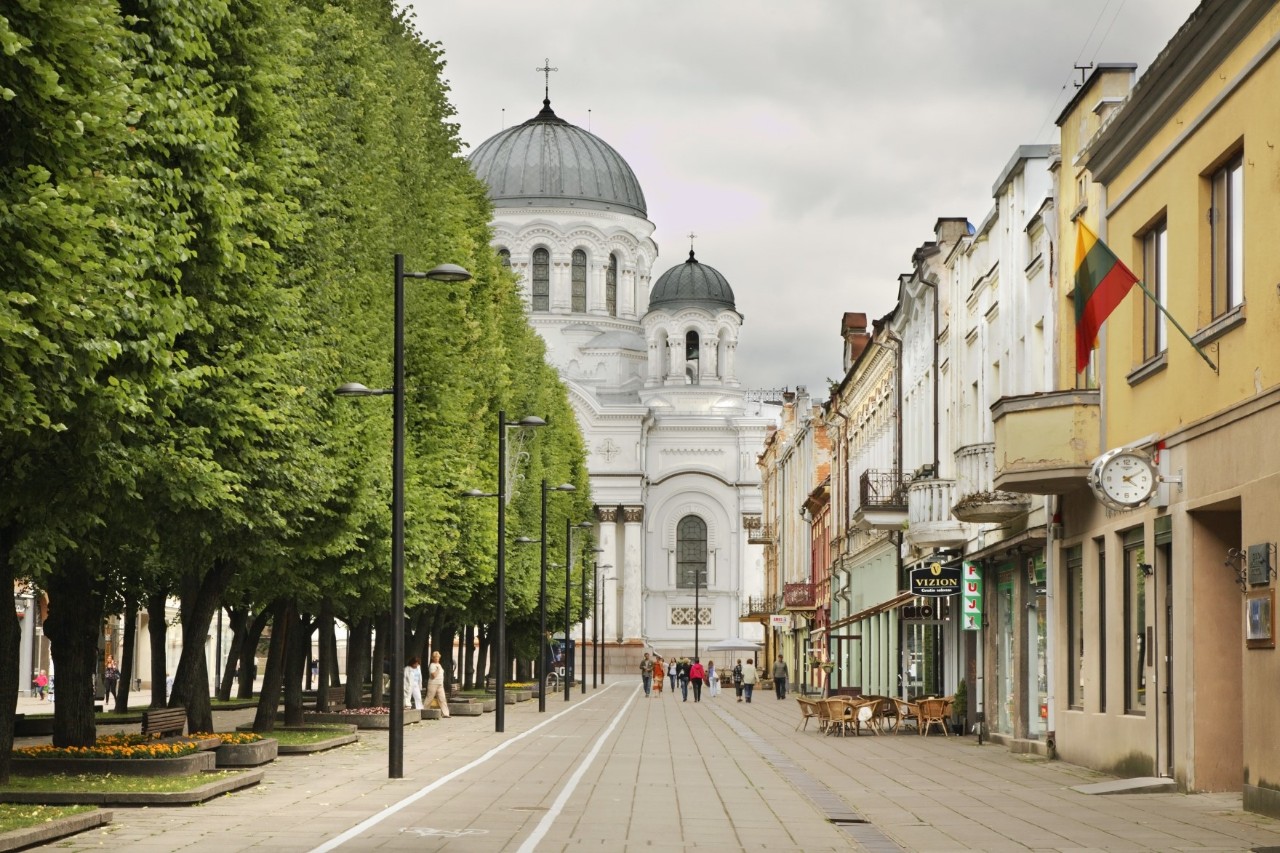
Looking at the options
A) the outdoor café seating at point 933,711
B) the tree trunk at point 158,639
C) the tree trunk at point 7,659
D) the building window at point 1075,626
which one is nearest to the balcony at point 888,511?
the outdoor café seating at point 933,711

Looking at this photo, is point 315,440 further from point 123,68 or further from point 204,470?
point 123,68

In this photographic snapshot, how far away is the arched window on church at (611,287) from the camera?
126562mm

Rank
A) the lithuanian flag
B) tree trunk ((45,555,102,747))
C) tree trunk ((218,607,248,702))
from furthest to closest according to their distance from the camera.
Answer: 1. tree trunk ((218,607,248,702))
2. tree trunk ((45,555,102,747))
3. the lithuanian flag

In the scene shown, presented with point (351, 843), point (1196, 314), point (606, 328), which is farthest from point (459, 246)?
point (606, 328)

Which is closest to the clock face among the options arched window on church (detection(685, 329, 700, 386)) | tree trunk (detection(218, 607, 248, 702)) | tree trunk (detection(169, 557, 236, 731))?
tree trunk (detection(169, 557, 236, 731))

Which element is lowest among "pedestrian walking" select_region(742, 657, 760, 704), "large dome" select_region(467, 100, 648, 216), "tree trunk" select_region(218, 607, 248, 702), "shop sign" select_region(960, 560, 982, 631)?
"pedestrian walking" select_region(742, 657, 760, 704)

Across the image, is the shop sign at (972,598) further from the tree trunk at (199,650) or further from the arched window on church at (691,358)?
the arched window on church at (691,358)

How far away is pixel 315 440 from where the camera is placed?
26234 mm

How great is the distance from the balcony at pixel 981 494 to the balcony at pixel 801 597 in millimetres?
44718

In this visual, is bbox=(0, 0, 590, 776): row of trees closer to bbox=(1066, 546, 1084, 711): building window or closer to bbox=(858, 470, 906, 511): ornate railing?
bbox=(858, 470, 906, 511): ornate railing

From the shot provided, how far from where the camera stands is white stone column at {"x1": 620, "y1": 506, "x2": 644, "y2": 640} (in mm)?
121875

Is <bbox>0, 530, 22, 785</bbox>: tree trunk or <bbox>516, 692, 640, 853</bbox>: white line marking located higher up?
<bbox>0, 530, 22, 785</bbox>: tree trunk

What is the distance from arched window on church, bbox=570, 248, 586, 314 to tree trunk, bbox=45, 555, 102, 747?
3938 inches

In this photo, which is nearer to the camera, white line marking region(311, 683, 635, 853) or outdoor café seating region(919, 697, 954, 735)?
white line marking region(311, 683, 635, 853)
